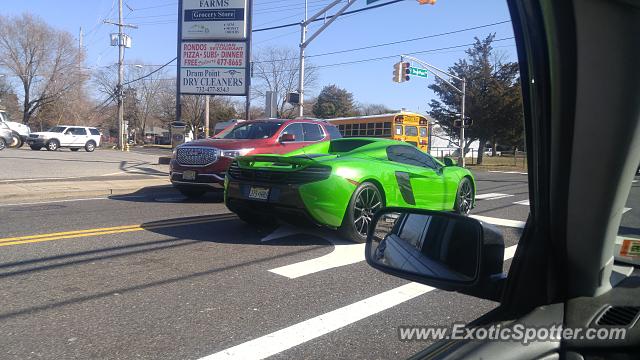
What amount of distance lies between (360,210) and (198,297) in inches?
108

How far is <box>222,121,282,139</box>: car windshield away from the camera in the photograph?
1074 centimetres

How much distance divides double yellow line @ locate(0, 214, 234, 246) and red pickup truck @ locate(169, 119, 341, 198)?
171 cm

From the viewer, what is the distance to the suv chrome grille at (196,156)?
9859 mm

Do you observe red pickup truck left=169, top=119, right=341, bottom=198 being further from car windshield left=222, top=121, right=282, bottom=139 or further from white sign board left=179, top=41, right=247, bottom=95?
white sign board left=179, top=41, right=247, bottom=95

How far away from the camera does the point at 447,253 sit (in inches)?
69.3

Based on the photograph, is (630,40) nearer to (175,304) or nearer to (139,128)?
(175,304)

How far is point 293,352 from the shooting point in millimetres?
3260

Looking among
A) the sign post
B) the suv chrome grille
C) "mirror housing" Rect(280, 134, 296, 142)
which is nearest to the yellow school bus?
the sign post

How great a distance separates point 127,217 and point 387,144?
4205 mm

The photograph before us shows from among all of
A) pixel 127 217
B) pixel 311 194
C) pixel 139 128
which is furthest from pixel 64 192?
pixel 139 128

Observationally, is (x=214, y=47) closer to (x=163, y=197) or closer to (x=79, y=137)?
(x=163, y=197)

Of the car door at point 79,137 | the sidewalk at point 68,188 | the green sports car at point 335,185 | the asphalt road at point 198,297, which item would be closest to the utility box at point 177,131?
the sidewalk at point 68,188

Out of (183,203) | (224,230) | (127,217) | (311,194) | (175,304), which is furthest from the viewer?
(183,203)

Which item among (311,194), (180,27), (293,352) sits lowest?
(293,352)
